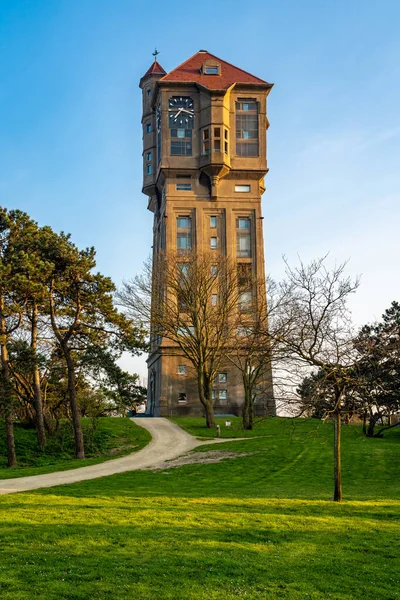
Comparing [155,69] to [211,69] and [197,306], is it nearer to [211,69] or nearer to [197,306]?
[211,69]

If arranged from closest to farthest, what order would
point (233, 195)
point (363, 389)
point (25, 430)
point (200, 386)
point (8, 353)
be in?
1. point (363, 389)
2. point (8, 353)
3. point (25, 430)
4. point (200, 386)
5. point (233, 195)

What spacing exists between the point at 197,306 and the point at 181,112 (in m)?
32.1

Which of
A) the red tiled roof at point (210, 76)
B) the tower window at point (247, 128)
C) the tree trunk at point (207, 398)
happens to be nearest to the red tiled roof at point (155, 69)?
the red tiled roof at point (210, 76)

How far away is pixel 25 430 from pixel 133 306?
16030 mm

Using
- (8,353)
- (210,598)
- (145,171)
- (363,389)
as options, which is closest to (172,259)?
(8,353)

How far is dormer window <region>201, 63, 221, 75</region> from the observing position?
7969cm

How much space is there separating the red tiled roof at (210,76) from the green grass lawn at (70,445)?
4715cm

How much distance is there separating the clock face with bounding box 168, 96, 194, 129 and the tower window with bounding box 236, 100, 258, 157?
20.2 feet

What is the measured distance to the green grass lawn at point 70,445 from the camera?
124ft

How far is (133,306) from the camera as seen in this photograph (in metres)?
57.4

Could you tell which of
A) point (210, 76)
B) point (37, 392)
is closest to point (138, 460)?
point (37, 392)

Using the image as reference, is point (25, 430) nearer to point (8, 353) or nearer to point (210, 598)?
point (8, 353)

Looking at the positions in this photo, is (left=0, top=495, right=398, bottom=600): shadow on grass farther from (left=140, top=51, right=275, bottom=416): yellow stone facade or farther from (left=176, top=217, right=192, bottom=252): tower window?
(left=176, top=217, right=192, bottom=252): tower window

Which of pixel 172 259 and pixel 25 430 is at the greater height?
pixel 172 259
